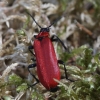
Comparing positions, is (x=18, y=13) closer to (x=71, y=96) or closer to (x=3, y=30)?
(x=3, y=30)

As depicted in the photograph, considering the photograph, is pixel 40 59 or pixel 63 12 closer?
pixel 40 59

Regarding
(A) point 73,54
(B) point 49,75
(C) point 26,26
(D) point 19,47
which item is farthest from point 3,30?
(B) point 49,75

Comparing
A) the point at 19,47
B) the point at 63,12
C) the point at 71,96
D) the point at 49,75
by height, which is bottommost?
the point at 71,96

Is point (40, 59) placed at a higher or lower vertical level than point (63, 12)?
lower

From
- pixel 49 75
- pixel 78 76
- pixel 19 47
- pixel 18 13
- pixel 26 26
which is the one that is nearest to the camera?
pixel 49 75

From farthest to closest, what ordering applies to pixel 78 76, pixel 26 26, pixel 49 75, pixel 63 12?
pixel 63 12 → pixel 26 26 → pixel 78 76 → pixel 49 75
